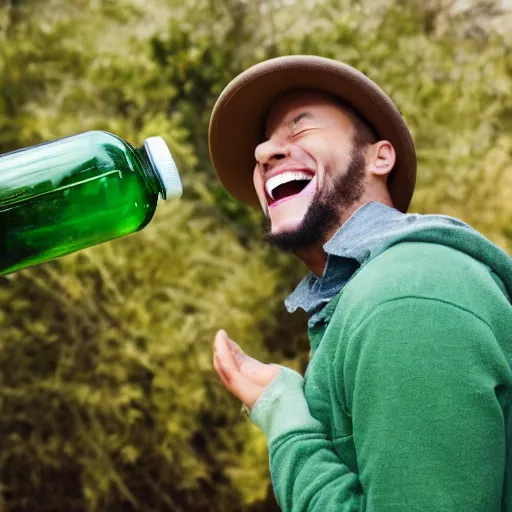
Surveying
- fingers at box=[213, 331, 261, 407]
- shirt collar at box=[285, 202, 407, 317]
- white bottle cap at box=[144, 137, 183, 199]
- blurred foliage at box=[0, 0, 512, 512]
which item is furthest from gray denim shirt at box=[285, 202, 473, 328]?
blurred foliage at box=[0, 0, 512, 512]

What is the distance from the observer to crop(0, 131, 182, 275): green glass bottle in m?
0.73

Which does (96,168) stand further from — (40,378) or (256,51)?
(256,51)

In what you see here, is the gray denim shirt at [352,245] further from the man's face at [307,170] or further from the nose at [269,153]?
the nose at [269,153]

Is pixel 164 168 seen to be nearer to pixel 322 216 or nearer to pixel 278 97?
pixel 322 216

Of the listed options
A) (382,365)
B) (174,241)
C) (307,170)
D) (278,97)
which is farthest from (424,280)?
(174,241)

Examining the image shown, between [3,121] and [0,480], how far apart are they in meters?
1.01

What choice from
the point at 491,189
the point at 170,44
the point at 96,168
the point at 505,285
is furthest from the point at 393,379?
the point at 170,44

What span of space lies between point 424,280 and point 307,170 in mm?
418

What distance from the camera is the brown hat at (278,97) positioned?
103 centimetres

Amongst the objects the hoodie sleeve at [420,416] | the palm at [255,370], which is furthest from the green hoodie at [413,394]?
the palm at [255,370]

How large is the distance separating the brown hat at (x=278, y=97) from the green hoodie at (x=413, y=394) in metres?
0.40

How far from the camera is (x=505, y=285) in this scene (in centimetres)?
74

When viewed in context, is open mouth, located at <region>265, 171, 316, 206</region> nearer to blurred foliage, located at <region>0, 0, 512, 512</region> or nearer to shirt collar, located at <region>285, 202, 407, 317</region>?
shirt collar, located at <region>285, 202, 407, 317</region>

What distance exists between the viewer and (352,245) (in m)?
0.82
